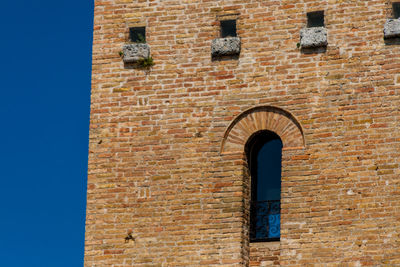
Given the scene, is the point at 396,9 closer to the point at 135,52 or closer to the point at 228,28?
the point at 228,28

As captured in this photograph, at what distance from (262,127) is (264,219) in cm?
166

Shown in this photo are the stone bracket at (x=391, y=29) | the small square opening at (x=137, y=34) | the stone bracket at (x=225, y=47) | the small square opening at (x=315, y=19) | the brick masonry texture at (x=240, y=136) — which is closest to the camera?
the brick masonry texture at (x=240, y=136)

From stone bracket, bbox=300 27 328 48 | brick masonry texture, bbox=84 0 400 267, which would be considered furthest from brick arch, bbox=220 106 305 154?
stone bracket, bbox=300 27 328 48

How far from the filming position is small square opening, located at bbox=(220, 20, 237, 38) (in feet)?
77.9

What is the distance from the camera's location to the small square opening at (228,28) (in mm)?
23734

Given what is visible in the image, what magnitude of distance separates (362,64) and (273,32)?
5.94 feet

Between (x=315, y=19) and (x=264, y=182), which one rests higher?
(x=315, y=19)

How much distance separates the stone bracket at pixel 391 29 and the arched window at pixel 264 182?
2687 mm

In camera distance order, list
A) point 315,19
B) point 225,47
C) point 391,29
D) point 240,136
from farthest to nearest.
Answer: point 225,47 → point 315,19 → point 240,136 → point 391,29

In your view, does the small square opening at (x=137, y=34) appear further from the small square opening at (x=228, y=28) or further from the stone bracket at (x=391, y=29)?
the stone bracket at (x=391, y=29)

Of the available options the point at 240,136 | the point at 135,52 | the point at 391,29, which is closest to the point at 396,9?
the point at 391,29

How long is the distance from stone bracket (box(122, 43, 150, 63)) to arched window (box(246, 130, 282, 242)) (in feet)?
8.83

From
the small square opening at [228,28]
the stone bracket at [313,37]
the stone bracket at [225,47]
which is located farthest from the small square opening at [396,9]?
the small square opening at [228,28]

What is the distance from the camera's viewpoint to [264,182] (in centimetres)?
2317
